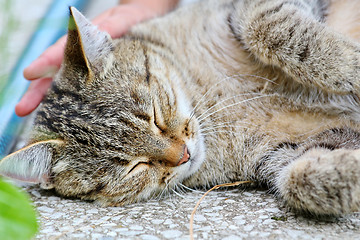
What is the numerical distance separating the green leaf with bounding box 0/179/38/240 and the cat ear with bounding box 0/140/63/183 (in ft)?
3.35

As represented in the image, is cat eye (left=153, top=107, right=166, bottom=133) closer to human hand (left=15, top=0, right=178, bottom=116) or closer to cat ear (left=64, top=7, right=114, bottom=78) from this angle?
cat ear (left=64, top=7, right=114, bottom=78)

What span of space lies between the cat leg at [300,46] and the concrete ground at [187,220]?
595 mm

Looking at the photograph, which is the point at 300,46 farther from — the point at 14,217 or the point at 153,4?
the point at 153,4

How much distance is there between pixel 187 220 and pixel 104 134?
1.66ft

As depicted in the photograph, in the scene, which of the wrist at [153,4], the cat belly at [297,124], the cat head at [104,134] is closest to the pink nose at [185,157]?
the cat head at [104,134]

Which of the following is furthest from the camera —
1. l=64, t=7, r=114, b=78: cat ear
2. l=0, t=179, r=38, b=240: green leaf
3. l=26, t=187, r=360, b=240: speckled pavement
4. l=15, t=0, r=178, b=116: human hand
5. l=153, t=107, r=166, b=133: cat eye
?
l=15, t=0, r=178, b=116: human hand

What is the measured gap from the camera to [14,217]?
0.50m

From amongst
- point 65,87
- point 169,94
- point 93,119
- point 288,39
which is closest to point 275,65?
point 288,39

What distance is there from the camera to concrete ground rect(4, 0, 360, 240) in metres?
1.19

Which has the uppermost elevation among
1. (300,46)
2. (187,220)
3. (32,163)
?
(300,46)

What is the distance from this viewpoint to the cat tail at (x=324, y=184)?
49.4 inches

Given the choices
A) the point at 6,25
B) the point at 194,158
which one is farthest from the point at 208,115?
the point at 6,25

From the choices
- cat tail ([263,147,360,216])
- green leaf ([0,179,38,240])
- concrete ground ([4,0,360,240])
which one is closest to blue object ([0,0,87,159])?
concrete ground ([4,0,360,240])

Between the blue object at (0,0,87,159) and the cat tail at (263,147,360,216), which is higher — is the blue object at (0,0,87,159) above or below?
above
